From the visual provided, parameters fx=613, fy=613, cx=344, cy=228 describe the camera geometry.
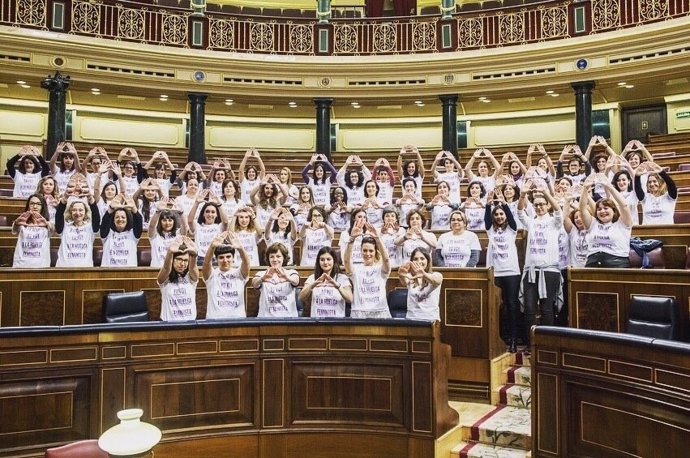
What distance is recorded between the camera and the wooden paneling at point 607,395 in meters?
2.53

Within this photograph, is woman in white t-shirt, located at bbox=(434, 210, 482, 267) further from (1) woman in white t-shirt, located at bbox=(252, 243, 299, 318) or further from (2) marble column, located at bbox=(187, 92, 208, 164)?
(2) marble column, located at bbox=(187, 92, 208, 164)

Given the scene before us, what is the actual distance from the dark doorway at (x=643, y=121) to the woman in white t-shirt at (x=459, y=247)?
25.0 feet

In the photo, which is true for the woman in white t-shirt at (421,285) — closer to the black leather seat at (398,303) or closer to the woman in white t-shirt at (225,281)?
the black leather seat at (398,303)

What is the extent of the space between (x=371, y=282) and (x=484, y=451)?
1267 millimetres

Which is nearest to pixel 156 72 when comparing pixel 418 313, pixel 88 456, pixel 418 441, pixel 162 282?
pixel 162 282

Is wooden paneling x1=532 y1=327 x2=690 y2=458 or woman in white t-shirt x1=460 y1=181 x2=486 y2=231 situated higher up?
woman in white t-shirt x1=460 y1=181 x2=486 y2=231

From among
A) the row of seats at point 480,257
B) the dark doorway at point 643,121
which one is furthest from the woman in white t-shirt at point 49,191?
the dark doorway at point 643,121

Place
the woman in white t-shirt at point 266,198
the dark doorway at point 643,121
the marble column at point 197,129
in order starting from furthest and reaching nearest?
the dark doorway at point 643,121
the marble column at point 197,129
the woman in white t-shirt at point 266,198

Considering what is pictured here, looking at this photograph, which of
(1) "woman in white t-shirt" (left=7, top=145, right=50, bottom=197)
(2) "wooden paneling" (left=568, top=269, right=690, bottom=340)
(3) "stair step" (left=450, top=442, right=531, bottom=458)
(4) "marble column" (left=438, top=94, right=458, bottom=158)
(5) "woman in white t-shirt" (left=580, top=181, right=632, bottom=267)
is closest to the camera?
(3) "stair step" (left=450, top=442, right=531, bottom=458)

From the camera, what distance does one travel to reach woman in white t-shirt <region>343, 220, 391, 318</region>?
4.11 meters

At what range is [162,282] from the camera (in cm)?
404

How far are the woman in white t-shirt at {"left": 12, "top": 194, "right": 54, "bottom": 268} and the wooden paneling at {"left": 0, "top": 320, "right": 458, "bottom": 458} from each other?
1.98 meters

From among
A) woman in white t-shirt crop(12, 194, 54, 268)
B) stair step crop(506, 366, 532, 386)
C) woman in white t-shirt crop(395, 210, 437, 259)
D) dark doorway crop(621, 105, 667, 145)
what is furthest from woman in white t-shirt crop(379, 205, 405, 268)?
dark doorway crop(621, 105, 667, 145)

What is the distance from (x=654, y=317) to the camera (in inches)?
135
